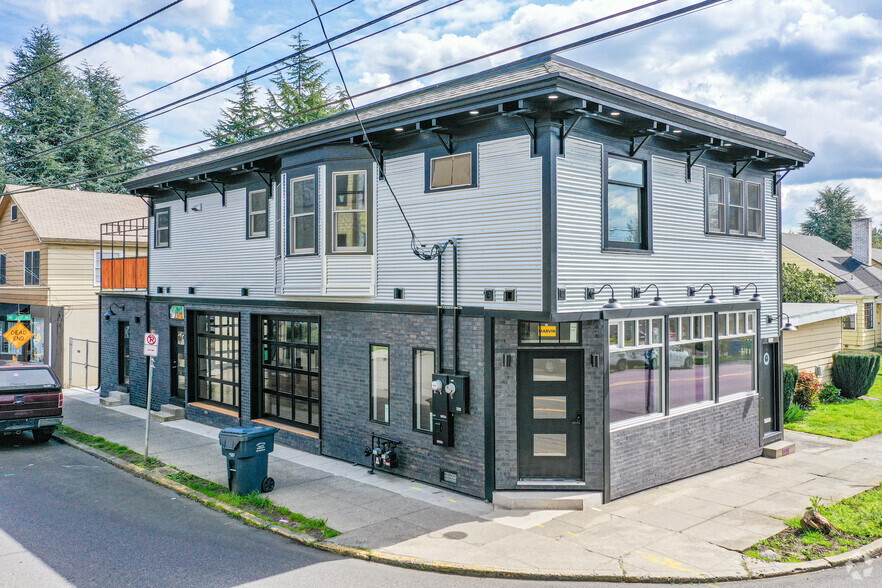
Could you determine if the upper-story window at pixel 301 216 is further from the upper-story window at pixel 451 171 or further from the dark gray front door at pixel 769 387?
the dark gray front door at pixel 769 387

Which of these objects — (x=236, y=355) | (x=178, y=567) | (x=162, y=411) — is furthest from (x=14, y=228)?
(x=178, y=567)

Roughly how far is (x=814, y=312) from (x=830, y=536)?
38.8ft

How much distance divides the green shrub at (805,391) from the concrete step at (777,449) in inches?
177

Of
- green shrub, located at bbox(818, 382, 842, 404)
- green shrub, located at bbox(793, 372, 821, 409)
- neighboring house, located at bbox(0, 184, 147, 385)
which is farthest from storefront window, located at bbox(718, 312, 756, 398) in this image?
neighboring house, located at bbox(0, 184, 147, 385)

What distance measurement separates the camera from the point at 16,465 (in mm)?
12328

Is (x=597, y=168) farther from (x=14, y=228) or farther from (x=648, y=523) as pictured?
(x=14, y=228)

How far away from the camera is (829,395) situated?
18938 millimetres

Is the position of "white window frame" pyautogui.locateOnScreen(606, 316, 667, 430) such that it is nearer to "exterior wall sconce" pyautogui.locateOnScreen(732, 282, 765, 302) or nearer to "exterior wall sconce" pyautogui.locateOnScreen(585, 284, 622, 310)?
"exterior wall sconce" pyautogui.locateOnScreen(585, 284, 622, 310)

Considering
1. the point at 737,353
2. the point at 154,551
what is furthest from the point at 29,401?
the point at 737,353

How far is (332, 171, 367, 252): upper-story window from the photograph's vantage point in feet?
38.7

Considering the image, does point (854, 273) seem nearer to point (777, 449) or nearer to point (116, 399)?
point (777, 449)

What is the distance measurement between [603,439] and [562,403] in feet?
2.68

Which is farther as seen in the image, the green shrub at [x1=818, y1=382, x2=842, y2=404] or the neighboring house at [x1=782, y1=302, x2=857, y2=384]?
the green shrub at [x1=818, y1=382, x2=842, y2=404]

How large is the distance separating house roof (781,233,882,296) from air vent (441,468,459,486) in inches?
1056
